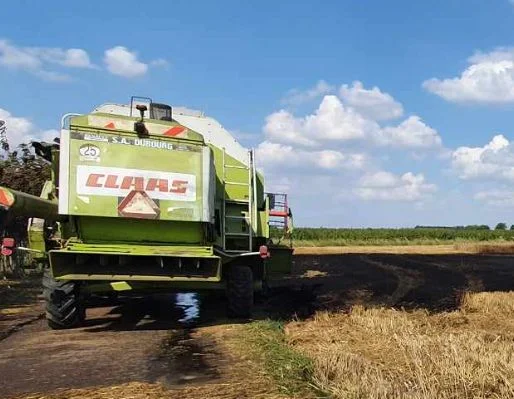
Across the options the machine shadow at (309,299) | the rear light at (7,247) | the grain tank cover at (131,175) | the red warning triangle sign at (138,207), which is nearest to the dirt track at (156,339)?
the machine shadow at (309,299)

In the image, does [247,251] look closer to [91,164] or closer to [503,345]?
[91,164]

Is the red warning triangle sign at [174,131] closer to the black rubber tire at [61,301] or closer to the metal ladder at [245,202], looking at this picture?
the metal ladder at [245,202]

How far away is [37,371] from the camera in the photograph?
7168 millimetres

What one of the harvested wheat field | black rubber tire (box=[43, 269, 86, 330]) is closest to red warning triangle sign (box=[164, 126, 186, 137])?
black rubber tire (box=[43, 269, 86, 330])

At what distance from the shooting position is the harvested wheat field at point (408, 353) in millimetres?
5285

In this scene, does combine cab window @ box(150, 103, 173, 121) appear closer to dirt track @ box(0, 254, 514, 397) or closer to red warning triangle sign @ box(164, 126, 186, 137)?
red warning triangle sign @ box(164, 126, 186, 137)

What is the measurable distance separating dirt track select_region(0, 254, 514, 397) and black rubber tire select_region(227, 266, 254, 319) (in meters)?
0.33

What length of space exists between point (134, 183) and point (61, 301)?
233cm

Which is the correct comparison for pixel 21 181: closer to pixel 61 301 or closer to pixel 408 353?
pixel 61 301

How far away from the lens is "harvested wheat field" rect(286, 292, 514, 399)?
17.3 ft

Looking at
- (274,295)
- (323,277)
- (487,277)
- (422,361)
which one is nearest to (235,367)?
(422,361)

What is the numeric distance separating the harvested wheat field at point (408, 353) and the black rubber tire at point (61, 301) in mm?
3629

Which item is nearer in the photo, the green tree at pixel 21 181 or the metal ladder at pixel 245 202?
the metal ladder at pixel 245 202

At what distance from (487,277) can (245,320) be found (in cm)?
1293
